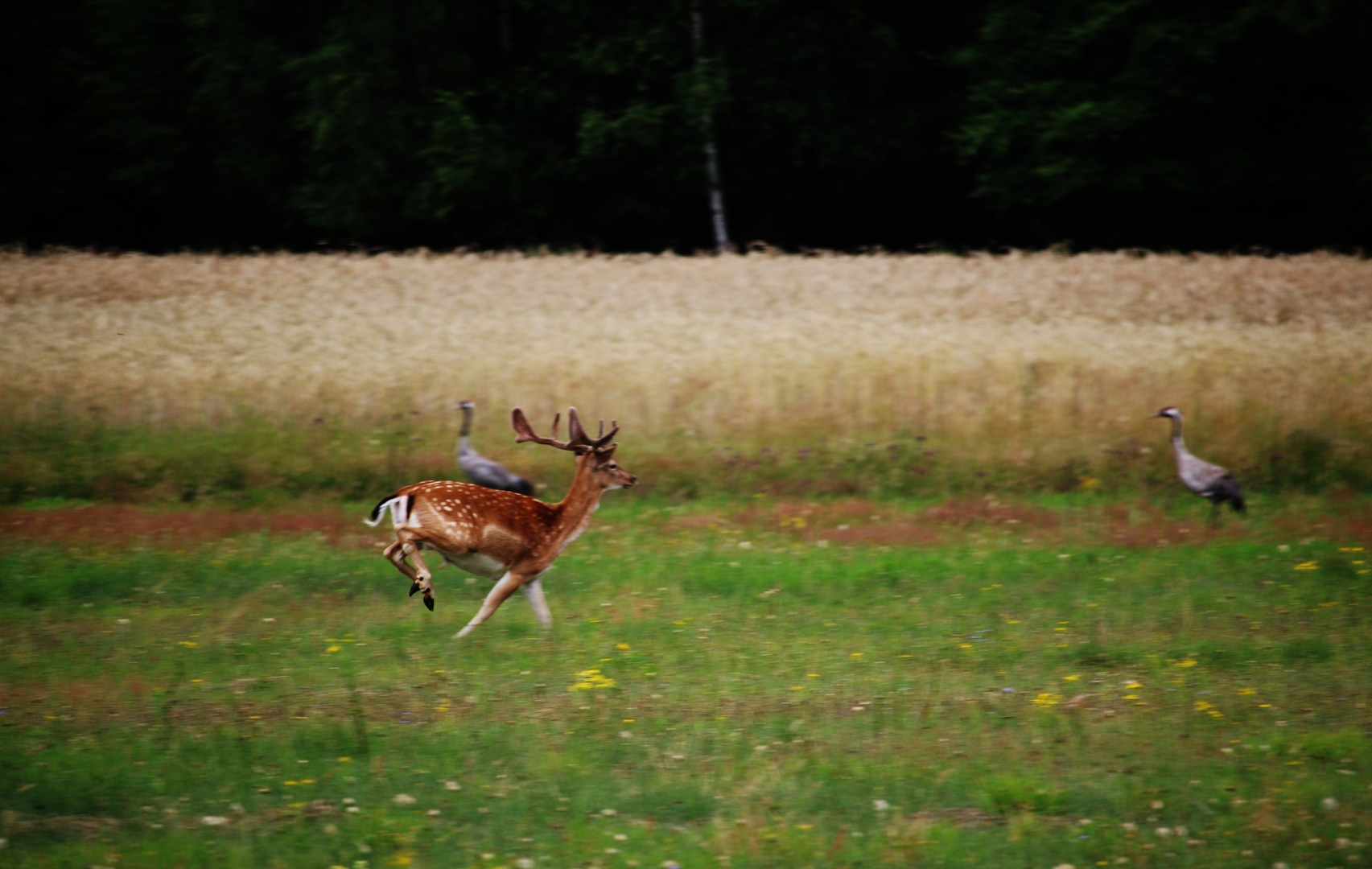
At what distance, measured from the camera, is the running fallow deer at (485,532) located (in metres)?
8.84

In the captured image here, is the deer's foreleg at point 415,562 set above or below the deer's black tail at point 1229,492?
above

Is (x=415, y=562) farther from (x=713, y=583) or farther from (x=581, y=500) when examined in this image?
(x=713, y=583)

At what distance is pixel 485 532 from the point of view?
29.3 feet

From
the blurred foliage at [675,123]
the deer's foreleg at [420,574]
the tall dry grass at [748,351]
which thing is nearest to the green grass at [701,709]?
the deer's foreleg at [420,574]

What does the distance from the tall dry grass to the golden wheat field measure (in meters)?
0.05

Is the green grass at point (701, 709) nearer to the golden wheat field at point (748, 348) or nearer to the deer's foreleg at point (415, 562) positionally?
the deer's foreleg at point (415, 562)

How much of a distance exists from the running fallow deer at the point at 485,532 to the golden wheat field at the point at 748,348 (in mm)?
6116

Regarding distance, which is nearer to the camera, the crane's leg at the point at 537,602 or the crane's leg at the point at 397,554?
the crane's leg at the point at 397,554

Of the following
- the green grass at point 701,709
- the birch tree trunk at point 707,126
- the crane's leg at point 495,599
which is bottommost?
the green grass at point 701,709

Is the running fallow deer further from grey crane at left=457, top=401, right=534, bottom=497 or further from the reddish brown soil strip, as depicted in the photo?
grey crane at left=457, top=401, right=534, bottom=497

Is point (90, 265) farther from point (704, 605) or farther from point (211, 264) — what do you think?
point (704, 605)

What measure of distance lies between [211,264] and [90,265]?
2369 millimetres

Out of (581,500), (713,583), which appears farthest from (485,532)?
(713,583)

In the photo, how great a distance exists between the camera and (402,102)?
3706 centimetres
